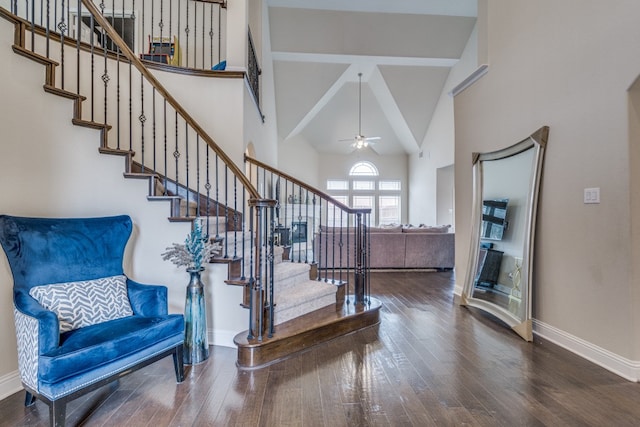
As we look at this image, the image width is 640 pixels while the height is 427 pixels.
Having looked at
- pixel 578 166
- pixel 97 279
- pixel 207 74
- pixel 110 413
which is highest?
pixel 207 74

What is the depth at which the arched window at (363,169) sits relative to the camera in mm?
11750

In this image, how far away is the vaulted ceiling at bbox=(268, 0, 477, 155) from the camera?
671 cm

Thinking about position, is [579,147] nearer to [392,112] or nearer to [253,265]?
[253,265]

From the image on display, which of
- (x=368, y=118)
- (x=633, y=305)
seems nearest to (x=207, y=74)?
(x=633, y=305)

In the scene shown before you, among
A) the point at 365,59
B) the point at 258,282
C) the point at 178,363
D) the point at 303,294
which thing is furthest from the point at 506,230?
the point at 365,59

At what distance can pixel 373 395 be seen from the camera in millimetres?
2010

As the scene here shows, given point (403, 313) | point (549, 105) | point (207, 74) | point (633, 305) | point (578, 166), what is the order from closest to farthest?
point (633, 305), point (578, 166), point (549, 105), point (403, 313), point (207, 74)

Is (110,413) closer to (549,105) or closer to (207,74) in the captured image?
(207,74)

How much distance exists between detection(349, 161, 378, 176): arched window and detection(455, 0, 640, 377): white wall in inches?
325

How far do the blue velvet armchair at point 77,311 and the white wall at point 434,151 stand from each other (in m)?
7.54

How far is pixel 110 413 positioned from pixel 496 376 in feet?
8.09

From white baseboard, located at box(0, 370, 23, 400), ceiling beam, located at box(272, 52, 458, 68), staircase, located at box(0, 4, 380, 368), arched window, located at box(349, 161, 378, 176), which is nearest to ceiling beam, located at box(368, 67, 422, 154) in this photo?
ceiling beam, located at box(272, 52, 458, 68)

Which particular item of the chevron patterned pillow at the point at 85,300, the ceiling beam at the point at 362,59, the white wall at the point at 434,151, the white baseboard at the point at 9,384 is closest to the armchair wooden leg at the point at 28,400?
the white baseboard at the point at 9,384

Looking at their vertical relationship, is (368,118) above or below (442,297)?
above
